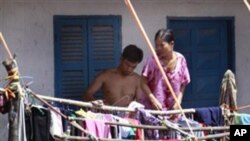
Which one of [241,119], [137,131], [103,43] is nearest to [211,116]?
[241,119]

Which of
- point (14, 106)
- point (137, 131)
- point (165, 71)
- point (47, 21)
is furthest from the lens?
point (47, 21)

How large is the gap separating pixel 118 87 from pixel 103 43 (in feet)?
2.18

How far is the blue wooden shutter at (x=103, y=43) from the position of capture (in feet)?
23.6

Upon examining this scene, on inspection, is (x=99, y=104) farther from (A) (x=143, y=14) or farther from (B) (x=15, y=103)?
(A) (x=143, y=14)

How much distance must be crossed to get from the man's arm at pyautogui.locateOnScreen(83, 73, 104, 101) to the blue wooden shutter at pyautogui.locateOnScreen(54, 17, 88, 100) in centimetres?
42

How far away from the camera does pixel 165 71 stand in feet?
21.3

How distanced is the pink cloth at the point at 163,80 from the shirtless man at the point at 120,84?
17 cm

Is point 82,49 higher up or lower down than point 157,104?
higher up

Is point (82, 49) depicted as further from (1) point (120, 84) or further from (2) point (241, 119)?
(2) point (241, 119)

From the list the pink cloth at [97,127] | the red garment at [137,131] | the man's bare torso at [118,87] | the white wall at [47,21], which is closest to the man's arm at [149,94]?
the man's bare torso at [118,87]

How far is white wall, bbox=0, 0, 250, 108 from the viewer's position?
22.5ft

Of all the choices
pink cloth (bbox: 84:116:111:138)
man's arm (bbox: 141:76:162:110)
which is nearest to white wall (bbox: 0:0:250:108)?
man's arm (bbox: 141:76:162:110)

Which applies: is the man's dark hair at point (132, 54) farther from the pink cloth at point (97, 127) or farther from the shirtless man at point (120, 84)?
the pink cloth at point (97, 127)

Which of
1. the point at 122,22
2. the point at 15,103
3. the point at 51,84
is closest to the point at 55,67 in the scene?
the point at 51,84
